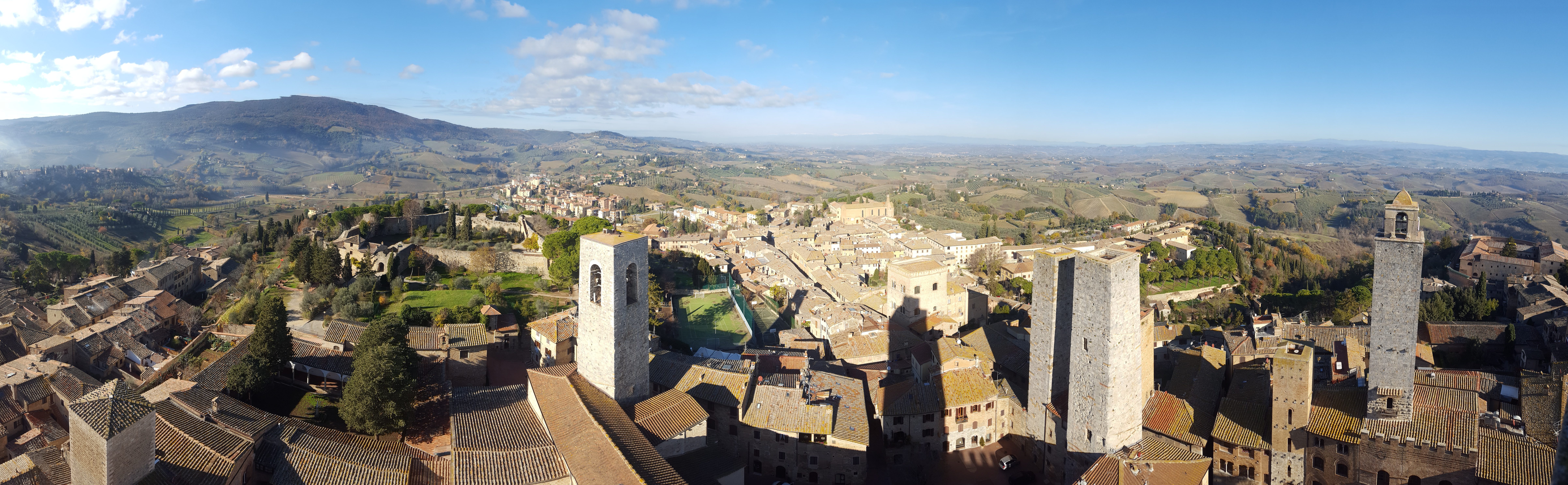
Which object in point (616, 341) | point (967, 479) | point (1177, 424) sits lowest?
point (967, 479)

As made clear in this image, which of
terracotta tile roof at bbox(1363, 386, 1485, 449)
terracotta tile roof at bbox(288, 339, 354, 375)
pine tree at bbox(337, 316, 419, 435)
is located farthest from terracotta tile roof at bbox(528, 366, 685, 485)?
terracotta tile roof at bbox(1363, 386, 1485, 449)

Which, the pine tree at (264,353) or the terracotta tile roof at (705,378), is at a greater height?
the pine tree at (264,353)

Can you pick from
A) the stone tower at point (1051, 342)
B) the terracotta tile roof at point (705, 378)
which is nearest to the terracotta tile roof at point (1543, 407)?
the stone tower at point (1051, 342)

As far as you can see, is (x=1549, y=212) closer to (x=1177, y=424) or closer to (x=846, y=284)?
(x=846, y=284)

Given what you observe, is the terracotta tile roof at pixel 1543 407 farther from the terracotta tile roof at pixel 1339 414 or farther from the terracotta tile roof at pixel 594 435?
the terracotta tile roof at pixel 594 435

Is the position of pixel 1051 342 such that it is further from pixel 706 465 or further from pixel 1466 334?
pixel 1466 334

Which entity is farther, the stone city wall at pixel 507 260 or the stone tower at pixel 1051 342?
the stone city wall at pixel 507 260

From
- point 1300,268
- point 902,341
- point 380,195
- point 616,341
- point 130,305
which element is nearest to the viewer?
point 616,341

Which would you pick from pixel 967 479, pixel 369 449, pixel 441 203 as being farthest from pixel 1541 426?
pixel 441 203
